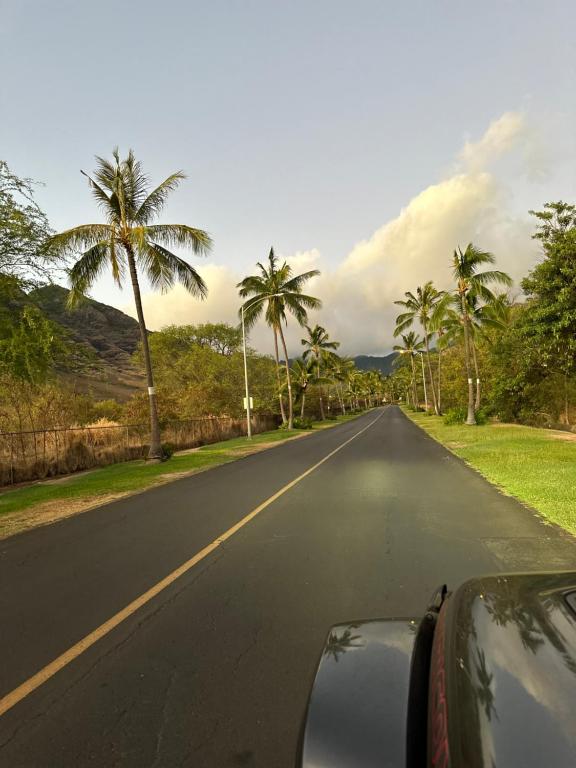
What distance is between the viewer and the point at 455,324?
35375 mm

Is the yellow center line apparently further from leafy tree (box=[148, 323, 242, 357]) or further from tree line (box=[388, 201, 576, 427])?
leafy tree (box=[148, 323, 242, 357])

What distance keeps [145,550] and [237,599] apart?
87.1 inches

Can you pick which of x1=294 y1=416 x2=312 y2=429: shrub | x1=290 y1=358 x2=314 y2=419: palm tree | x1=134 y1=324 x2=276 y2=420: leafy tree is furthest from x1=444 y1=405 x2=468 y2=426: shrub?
x1=134 y1=324 x2=276 y2=420: leafy tree

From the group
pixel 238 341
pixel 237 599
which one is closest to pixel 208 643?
pixel 237 599

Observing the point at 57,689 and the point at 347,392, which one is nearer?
the point at 57,689

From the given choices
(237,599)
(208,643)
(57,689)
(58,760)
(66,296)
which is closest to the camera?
(58,760)

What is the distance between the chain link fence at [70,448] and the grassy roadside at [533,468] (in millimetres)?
13744

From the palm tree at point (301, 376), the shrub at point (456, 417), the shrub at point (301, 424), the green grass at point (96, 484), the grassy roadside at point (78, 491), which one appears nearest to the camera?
the grassy roadside at point (78, 491)

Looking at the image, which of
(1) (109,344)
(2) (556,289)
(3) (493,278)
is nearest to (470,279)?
(3) (493,278)

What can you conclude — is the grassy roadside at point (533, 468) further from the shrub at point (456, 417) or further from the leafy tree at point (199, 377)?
→ the leafy tree at point (199, 377)

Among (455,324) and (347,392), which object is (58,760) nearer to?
(455,324)

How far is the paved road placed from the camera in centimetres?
259

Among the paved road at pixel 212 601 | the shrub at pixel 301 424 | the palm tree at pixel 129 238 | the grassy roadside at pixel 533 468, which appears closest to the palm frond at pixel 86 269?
the palm tree at pixel 129 238

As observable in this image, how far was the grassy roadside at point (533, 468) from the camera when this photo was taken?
7.93 metres
